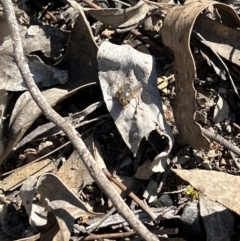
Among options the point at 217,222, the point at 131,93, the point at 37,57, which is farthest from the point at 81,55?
the point at 217,222

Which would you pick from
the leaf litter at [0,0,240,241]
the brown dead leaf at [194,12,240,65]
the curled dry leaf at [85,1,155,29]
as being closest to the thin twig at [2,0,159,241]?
the leaf litter at [0,0,240,241]

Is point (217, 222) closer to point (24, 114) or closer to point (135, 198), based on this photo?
point (135, 198)

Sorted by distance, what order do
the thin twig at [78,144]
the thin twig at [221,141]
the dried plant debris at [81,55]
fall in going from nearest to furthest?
the thin twig at [78,144] < the thin twig at [221,141] < the dried plant debris at [81,55]

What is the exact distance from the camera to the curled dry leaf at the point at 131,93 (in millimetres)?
2338

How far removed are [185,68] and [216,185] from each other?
457 mm

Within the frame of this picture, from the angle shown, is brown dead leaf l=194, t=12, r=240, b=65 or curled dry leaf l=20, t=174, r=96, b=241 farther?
brown dead leaf l=194, t=12, r=240, b=65

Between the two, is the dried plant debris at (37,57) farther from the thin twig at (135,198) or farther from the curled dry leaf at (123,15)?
the thin twig at (135,198)

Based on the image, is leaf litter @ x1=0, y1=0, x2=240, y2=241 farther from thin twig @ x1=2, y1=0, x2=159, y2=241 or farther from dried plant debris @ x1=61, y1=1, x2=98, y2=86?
thin twig @ x1=2, y1=0, x2=159, y2=241

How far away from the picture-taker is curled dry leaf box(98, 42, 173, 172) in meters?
2.34

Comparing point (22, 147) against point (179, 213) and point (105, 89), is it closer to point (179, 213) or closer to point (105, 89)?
point (105, 89)

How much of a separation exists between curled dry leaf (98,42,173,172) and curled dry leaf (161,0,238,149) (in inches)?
2.9

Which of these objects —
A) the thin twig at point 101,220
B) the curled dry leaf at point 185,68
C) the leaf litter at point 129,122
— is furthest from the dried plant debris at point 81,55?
the thin twig at point 101,220

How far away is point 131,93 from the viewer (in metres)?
2.37

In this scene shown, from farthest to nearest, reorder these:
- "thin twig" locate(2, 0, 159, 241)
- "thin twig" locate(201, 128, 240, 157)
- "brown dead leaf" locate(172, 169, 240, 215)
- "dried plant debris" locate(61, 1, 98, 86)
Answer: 1. "dried plant debris" locate(61, 1, 98, 86)
2. "thin twig" locate(201, 128, 240, 157)
3. "brown dead leaf" locate(172, 169, 240, 215)
4. "thin twig" locate(2, 0, 159, 241)
